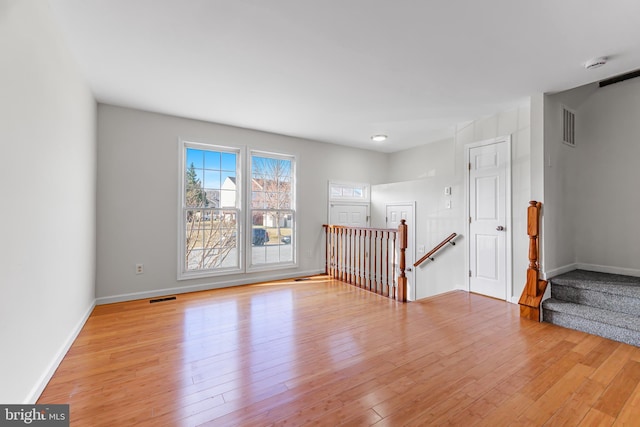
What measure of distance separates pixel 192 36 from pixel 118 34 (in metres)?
0.56

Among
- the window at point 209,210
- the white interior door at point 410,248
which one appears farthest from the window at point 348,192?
the window at point 209,210

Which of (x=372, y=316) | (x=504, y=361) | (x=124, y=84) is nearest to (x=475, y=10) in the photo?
(x=504, y=361)

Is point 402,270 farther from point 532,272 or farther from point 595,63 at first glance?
point 595,63

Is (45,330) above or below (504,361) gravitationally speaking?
above

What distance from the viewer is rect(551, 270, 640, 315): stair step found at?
2.71 metres

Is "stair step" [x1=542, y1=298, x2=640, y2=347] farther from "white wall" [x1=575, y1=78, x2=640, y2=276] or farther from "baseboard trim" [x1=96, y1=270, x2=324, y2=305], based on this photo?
"baseboard trim" [x1=96, y1=270, x2=324, y2=305]

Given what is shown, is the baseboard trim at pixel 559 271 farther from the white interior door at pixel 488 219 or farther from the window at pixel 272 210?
the window at pixel 272 210

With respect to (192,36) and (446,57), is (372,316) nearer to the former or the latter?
(446,57)

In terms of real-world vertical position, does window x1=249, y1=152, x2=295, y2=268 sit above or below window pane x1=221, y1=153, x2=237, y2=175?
below

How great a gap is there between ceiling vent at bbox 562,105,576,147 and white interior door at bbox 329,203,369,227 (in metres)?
3.31

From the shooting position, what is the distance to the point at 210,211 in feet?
13.9

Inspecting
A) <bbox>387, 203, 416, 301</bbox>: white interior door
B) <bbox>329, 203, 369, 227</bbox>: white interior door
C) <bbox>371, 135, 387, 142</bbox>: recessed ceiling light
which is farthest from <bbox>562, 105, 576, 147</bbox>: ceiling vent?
<bbox>329, 203, 369, 227</bbox>: white interior door

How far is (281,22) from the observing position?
2.03 meters

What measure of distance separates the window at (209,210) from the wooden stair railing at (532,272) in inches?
150
